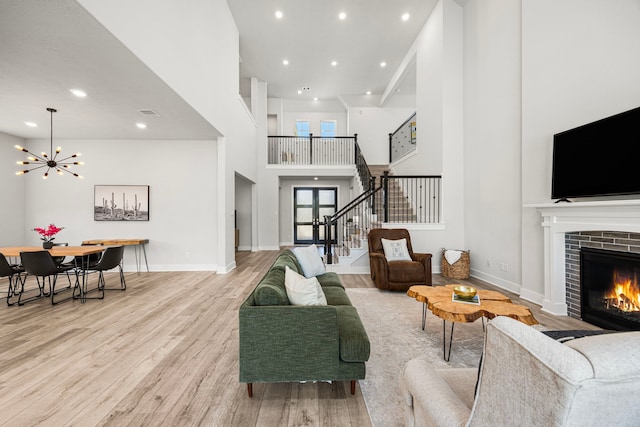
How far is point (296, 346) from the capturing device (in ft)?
6.22

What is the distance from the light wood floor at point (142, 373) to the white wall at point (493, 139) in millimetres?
1255

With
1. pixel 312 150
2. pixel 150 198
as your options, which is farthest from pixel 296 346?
pixel 312 150

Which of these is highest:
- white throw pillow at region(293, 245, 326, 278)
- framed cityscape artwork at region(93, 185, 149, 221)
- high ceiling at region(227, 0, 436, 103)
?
high ceiling at region(227, 0, 436, 103)

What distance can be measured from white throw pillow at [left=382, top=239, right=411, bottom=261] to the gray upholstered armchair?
4052 millimetres

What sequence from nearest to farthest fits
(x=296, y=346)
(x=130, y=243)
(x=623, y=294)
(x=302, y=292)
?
1. (x=296, y=346)
2. (x=302, y=292)
3. (x=623, y=294)
4. (x=130, y=243)

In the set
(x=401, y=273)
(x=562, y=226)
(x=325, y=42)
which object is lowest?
(x=401, y=273)

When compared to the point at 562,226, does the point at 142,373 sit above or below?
below

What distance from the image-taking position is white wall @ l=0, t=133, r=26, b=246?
19.1 feet

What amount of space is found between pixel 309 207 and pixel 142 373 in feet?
29.9

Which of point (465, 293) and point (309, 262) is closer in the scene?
point (465, 293)

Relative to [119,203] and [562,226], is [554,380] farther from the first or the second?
[119,203]

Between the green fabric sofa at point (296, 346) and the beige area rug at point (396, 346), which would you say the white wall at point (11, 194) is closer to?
the green fabric sofa at point (296, 346)

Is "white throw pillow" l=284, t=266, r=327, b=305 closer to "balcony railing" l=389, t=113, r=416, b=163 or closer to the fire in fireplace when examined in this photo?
the fire in fireplace

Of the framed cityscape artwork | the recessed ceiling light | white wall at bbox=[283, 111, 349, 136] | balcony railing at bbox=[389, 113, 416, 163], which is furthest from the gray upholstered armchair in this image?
white wall at bbox=[283, 111, 349, 136]
